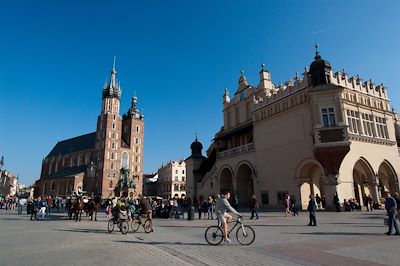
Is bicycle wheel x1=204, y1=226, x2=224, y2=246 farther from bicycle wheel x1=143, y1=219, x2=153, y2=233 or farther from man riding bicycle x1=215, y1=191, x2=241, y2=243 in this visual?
bicycle wheel x1=143, y1=219, x2=153, y2=233

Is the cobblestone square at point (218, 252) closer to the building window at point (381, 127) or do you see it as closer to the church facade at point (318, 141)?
the church facade at point (318, 141)

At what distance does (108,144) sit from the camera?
90875 mm

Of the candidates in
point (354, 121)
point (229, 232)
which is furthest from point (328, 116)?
point (229, 232)

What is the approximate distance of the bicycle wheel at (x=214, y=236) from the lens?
9.94m

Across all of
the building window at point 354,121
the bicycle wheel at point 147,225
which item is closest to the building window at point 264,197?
the building window at point 354,121

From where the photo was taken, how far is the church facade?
25844 millimetres

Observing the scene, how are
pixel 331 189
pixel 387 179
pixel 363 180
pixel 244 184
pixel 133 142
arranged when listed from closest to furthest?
pixel 331 189 < pixel 363 180 < pixel 387 179 < pixel 244 184 < pixel 133 142

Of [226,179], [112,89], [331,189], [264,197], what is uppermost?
[112,89]

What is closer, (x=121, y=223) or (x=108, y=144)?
(x=121, y=223)

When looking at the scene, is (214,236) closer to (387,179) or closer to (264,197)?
(264,197)

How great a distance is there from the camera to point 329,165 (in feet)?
83.4

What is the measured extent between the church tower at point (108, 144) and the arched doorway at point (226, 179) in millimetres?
54359

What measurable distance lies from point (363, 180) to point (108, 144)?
76.4 m

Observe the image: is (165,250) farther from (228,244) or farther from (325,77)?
(325,77)
